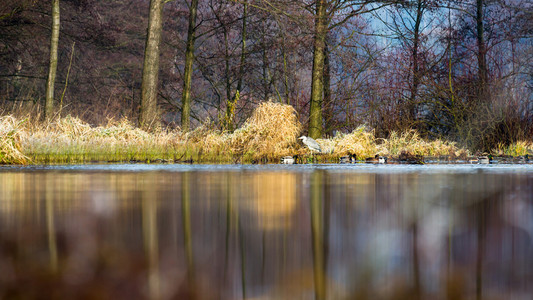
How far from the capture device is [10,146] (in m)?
10.8

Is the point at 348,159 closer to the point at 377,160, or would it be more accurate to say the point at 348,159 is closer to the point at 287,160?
the point at 377,160

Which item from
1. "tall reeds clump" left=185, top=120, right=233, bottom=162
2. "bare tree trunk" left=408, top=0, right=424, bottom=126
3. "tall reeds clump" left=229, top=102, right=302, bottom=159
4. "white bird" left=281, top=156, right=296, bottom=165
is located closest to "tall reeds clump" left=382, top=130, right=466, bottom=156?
"bare tree trunk" left=408, top=0, right=424, bottom=126

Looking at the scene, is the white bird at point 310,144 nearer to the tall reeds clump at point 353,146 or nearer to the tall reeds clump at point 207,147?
the tall reeds clump at point 353,146

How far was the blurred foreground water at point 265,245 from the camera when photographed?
206 cm

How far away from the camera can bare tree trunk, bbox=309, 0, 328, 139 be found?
1520 cm

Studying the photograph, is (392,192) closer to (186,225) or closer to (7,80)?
(186,225)

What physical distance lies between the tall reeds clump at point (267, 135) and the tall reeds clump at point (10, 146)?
3.97 meters

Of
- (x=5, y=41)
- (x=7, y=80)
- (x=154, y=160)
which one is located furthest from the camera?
(x=7, y=80)

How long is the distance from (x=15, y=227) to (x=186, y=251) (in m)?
1.27

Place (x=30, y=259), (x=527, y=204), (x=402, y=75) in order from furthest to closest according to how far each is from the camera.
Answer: (x=402, y=75) → (x=527, y=204) → (x=30, y=259)

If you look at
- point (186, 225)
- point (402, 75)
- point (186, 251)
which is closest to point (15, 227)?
point (186, 225)

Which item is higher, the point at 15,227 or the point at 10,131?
the point at 10,131

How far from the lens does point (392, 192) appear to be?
564 centimetres

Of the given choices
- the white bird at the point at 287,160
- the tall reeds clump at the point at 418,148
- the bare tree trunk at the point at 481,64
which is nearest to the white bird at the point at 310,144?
the white bird at the point at 287,160
